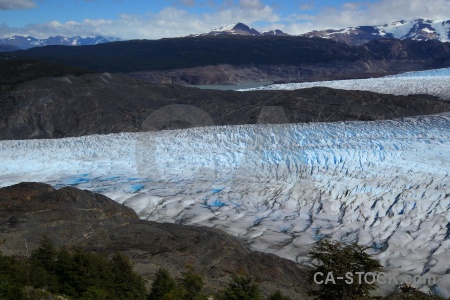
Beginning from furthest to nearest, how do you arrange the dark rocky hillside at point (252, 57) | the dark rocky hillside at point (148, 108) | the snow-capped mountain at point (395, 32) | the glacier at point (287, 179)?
the snow-capped mountain at point (395, 32) → the dark rocky hillside at point (252, 57) → the dark rocky hillside at point (148, 108) → the glacier at point (287, 179)

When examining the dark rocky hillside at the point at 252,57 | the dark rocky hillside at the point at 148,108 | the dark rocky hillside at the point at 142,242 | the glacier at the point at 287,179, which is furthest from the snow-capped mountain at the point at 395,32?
the dark rocky hillside at the point at 142,242

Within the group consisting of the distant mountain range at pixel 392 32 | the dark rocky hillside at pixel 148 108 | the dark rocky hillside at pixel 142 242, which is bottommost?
the dark rocky hillside at pixel 142 242

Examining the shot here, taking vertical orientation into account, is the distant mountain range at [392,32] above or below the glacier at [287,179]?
above

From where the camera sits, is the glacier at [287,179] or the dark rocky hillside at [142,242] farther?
the glacier at [287,179]

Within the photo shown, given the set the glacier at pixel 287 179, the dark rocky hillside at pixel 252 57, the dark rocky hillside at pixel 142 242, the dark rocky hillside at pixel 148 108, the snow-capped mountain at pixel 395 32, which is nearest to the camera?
the dark rocky hillside at pixel 142 242

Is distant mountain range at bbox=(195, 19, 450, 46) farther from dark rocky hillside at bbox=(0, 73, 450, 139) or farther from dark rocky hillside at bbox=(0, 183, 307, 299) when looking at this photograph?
dark rocky hillside at bbox=(0, 183, 307, 299)

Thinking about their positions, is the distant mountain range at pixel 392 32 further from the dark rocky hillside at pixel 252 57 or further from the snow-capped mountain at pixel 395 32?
the dark rocky hillside at pixel 252 57
